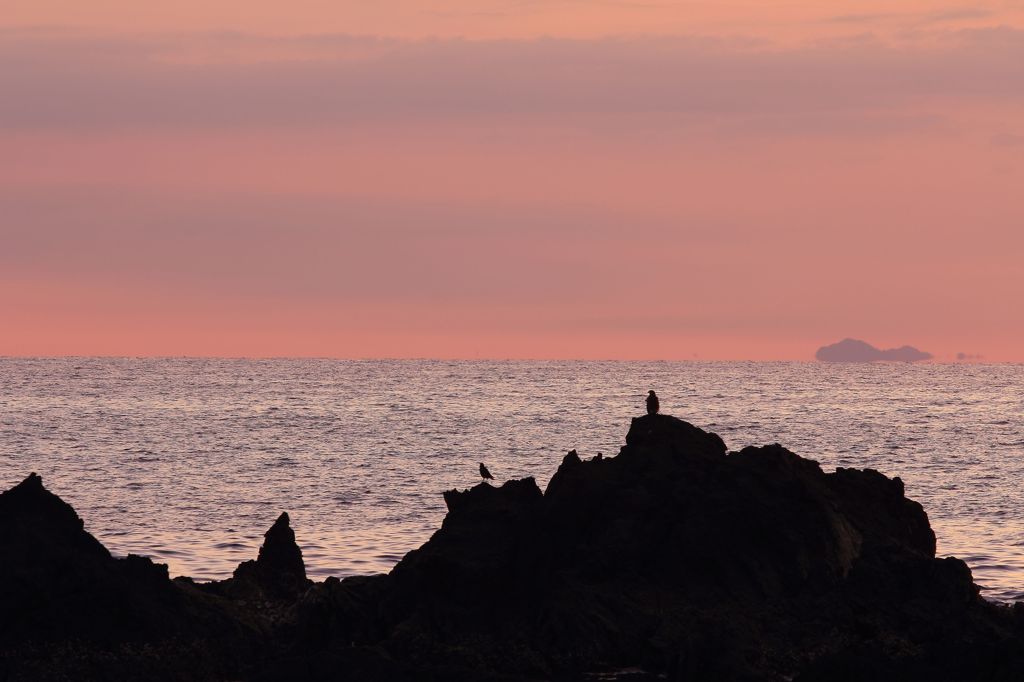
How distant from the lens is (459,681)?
2902cm

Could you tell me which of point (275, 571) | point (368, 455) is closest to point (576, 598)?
point (275, 571)

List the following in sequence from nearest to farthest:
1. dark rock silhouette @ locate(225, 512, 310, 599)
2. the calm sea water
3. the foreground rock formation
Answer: the foreground rock formation < dark rock silhouette @ locate(225, 512, 310, 599) < the calm sea water

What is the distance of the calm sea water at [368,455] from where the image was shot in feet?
172

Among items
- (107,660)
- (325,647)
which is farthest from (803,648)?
(107,660)

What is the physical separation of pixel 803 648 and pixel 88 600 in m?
15.0

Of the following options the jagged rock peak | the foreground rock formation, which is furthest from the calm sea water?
the foreground rock formation

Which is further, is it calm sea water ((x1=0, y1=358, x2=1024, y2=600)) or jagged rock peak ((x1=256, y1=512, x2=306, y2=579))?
calm sea water ((x1=0, y1=358, x2=1024, y2=600))

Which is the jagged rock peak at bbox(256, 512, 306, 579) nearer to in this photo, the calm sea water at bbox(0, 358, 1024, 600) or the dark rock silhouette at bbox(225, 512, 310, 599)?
the dark rock silhouette at bbox(225, 512, 310, 599)

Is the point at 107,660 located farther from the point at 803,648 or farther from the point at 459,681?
the point at 803,648

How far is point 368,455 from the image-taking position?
91.1 m

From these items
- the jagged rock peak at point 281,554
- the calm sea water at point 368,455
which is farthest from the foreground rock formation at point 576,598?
the calm sea water at point 368,455

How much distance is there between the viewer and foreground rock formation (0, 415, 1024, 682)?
3005cm

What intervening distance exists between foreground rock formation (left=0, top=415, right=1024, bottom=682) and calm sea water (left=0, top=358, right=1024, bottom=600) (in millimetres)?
9338

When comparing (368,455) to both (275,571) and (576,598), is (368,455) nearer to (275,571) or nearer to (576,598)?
A: (275,571)
